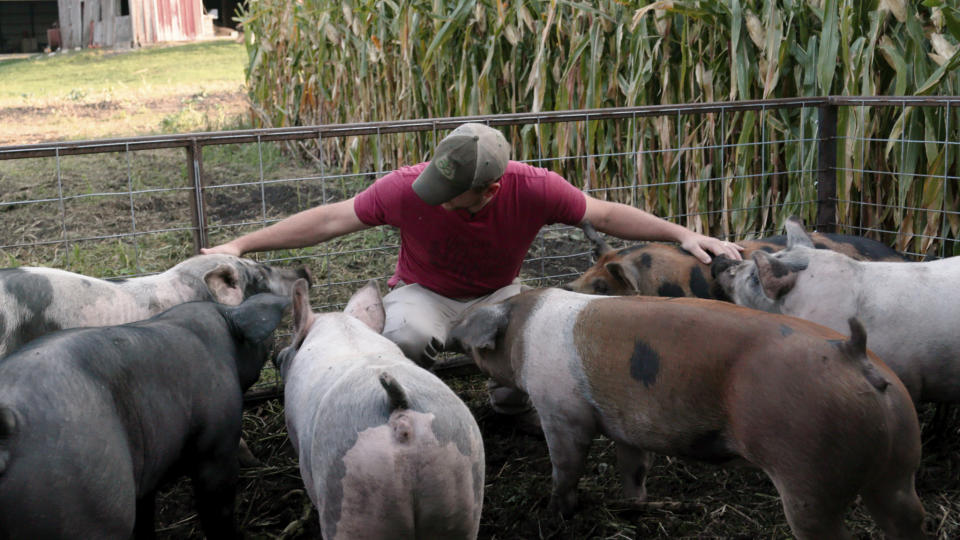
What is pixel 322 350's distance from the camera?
295cm

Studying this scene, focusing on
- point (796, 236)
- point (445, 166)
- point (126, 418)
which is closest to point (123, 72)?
point (445, 166)

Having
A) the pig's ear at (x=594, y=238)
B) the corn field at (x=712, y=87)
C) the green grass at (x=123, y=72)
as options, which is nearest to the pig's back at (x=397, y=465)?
the pig's ear at (x=594, y=238)

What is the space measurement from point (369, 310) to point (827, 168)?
3.18 metres

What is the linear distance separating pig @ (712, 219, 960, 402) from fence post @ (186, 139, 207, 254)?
2395 millimetres

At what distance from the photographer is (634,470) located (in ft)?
11.2

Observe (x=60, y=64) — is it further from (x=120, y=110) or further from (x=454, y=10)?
(x=454, y=10)

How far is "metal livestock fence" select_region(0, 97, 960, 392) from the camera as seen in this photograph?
4.52 m

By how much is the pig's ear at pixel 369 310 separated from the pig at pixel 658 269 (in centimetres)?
100

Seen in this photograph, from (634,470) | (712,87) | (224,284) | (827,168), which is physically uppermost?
(712,87)

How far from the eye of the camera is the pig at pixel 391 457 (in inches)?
92.0

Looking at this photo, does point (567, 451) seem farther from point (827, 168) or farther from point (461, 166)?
point (827, 168)

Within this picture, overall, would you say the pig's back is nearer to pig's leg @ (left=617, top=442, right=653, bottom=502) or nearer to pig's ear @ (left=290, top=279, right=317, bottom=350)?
pig's ear @ (left=290, top=279, right=317, bottom=350)

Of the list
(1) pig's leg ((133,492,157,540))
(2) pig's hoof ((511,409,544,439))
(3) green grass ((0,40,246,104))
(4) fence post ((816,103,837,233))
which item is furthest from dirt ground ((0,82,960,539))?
(3) green grass ((0,40,246,104))

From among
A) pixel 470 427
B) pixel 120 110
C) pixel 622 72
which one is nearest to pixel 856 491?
pixel 470 427
